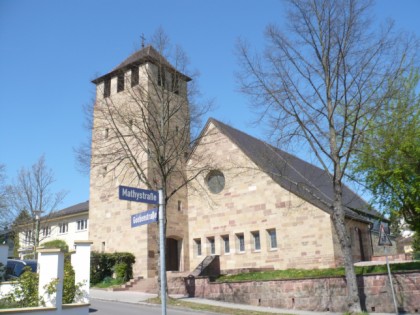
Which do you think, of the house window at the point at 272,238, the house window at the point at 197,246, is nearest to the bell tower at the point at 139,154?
the house window at the point at 197,246

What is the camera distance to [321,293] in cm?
1745

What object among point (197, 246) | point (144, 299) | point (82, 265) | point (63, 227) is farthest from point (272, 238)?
point (63, 227)

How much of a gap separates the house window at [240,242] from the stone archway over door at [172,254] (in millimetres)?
4577

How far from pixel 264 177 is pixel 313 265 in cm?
611

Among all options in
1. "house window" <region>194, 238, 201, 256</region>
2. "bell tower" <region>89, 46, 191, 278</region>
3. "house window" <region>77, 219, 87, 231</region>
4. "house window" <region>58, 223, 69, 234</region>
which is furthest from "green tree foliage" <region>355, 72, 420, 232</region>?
"house window" <region>58, 223, 69, 234</region>

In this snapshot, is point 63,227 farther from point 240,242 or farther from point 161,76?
point 161,76

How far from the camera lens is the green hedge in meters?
26.1

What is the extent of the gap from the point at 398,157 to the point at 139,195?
15.4 meters

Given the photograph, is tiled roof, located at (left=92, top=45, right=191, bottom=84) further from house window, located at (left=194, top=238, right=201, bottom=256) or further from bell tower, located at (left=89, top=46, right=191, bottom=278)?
house window, located at (left=194, top=238, right=201, bottom=256)

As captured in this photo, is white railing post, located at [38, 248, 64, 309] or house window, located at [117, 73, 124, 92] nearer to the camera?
white railing post, located at [38, 248, 64, 309]

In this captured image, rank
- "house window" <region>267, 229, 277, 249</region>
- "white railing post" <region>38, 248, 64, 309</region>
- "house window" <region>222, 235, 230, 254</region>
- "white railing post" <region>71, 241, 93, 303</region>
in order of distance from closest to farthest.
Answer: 1. "white railing post" <region>38, 248, 64, 309</region>
2. "white railing post" <region>71, 241, 93, 303</region>
3. "house window" <region>267, 229, 277, 249</region>
4. "house window" <region>222, 235, 230, 254</region>

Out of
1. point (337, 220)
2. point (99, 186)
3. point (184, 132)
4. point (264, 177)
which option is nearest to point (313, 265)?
point (264, 177)

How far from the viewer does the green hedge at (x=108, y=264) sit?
26.1m

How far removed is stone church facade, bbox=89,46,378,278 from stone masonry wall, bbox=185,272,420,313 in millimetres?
5953
